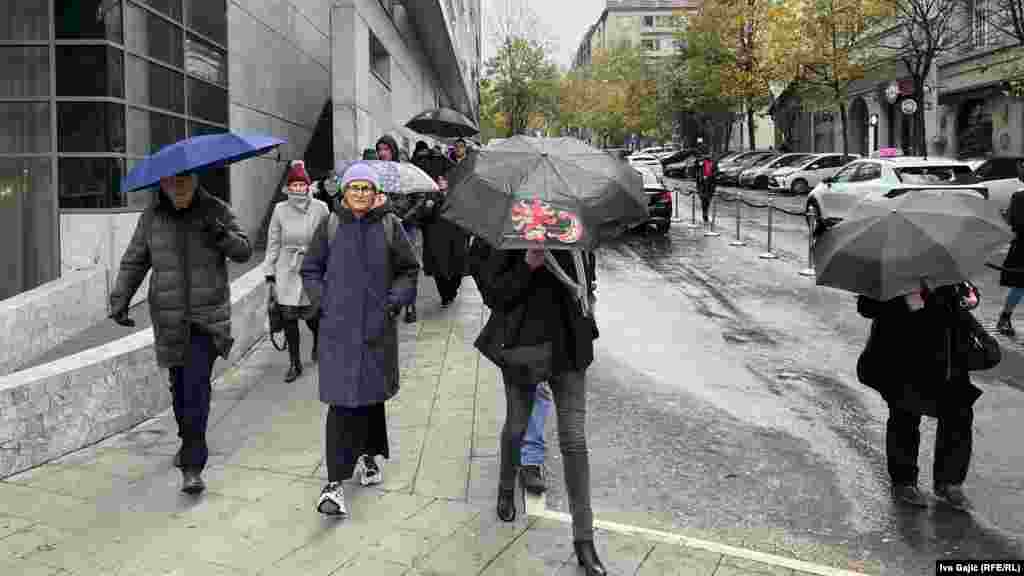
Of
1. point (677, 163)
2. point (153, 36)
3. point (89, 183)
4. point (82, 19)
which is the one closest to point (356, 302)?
point (89, 183)

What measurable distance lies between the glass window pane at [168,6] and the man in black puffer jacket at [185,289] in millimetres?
7409

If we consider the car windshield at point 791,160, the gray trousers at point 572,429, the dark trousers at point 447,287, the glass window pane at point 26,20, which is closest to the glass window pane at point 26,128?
the glass window pane at point 26,20

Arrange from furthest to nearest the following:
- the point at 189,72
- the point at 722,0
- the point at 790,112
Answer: the point at 790,112
the point at 722,0
the point at 189,72

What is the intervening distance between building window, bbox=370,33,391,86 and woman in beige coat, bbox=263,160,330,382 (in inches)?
624

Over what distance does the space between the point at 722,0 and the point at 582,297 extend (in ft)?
154

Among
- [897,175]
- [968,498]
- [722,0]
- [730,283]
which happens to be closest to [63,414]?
[968,498]

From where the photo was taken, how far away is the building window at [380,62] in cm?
2378

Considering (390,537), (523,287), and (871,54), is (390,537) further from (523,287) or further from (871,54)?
(871,54)

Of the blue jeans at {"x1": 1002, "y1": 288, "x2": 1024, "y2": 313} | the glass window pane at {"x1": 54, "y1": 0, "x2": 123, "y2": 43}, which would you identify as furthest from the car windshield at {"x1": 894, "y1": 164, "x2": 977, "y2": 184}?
the glass window pane at {"x1": 54, "y1": 0, "x2": 123, "y2": 43}

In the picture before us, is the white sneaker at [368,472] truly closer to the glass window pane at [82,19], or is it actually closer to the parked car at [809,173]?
the glass window pane at [82,19]

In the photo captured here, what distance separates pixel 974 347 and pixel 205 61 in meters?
12.3

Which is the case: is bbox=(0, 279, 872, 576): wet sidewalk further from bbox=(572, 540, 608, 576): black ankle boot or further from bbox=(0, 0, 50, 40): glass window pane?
bbox=(0, 0, 50, 40): glass window pane

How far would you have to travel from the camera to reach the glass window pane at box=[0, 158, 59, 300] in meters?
10.5

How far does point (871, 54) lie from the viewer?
129 feet
